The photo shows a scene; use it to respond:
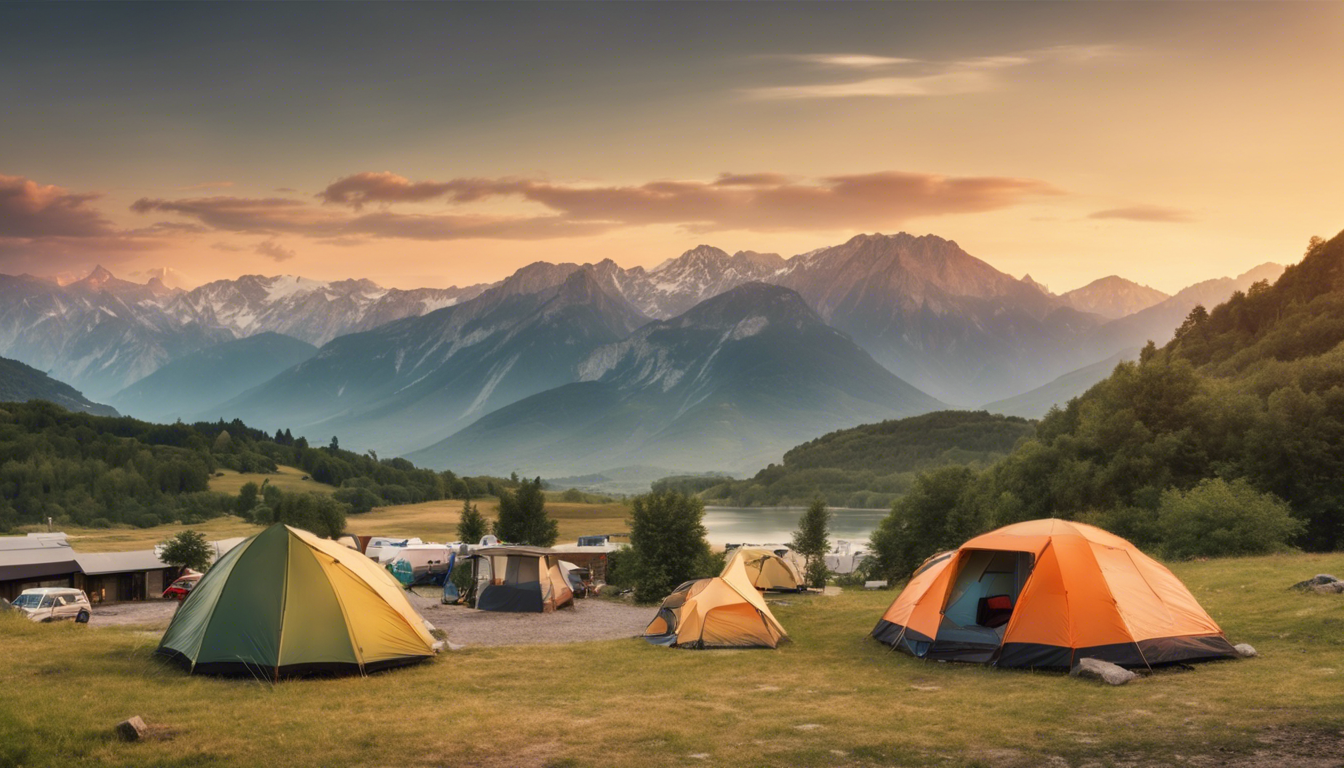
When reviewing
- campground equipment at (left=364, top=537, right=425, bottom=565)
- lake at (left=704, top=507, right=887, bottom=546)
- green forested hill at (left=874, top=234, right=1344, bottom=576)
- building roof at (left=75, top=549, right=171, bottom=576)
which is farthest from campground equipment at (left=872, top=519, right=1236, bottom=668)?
lake at (left=704, top=507, right=887, bottom=546)

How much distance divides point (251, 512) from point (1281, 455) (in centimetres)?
11741

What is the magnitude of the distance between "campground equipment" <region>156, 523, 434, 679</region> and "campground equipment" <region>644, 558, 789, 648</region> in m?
6.12

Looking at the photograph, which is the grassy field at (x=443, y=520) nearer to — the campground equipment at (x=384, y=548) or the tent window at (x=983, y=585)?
the campground equipment at (x=384, y=548)

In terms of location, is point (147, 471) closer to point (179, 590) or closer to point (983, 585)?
point (179, 590)

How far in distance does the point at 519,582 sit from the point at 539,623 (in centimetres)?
413

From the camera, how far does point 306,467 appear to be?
17962cm

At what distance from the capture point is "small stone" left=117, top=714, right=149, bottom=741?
43.2 feet

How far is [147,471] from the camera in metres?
146

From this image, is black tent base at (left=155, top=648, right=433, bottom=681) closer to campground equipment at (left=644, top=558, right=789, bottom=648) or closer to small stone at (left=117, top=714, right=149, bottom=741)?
small stone at (left=117, top=714, right=149, bottom=741)

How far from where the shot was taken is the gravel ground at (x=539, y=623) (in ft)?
82.6

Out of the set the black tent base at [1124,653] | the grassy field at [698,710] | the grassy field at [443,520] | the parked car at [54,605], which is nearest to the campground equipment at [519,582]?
the grassy field at [698,710]

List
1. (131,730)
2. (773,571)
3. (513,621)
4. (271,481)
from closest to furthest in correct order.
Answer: (131,730)
(513,621)
(773,571)
(271,481)

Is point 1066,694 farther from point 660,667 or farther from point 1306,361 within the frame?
point 1306,361

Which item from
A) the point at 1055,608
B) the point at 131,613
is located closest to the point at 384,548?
the point at 131,613
